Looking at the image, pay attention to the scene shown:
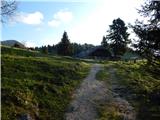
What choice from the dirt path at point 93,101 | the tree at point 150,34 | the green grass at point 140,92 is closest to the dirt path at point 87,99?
the dirt path at point 93,101

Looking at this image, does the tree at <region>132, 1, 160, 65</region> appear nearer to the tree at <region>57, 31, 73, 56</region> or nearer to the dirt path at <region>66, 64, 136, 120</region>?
the dirt path at <region>66, 64, 136, 120</region>

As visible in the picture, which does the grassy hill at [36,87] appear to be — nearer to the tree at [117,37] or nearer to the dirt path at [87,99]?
the dirt path at [87,99]

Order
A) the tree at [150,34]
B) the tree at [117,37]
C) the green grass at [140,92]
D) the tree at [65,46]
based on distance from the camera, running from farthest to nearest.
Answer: the tree at [65,46], the tree at [117,37], the green grass at [140,92], the tree at [150,34]

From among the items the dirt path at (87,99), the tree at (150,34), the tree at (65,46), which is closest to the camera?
the tree at (150,34)

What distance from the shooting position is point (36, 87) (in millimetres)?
31859

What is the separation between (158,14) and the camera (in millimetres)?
22578

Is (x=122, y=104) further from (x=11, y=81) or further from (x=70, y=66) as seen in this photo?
(x=70, y=66)

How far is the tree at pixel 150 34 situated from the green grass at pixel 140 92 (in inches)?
36.5

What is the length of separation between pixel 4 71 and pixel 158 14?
57.9 ft

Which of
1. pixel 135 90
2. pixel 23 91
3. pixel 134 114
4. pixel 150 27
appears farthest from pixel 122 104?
pixel 150 27

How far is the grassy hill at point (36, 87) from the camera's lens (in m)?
26.5

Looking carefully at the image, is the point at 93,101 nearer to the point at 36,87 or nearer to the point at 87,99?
the point at 87,99

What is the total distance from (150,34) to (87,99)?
1061 cm

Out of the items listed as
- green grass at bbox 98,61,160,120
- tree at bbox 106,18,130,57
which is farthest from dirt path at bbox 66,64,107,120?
tree at bbox 106,18,130,57
